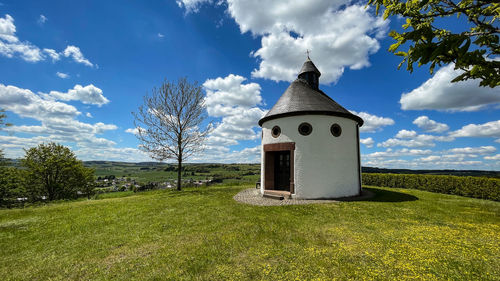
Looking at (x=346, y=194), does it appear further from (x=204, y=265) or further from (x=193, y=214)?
(x=204, y=265)

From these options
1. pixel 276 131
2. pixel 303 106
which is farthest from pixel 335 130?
pixel 276 131

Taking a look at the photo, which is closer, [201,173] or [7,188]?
[7,188]

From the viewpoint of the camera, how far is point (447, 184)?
46.0 ft

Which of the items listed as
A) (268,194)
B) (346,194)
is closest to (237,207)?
(268,194)

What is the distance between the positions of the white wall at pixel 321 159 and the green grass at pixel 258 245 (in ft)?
8.23

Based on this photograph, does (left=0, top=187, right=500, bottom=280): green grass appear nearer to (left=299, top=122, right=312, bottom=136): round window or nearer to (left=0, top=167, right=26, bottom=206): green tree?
(left=299, top=122, right=312, bottom=136): round window

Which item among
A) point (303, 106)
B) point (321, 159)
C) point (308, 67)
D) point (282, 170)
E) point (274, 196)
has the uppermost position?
point (308, 67)

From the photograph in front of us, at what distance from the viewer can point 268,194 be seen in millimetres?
11078

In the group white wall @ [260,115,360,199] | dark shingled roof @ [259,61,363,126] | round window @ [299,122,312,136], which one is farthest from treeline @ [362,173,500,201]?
round window @ [299,122,312,136]

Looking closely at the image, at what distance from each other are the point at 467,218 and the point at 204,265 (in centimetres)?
943

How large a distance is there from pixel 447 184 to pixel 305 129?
13156 millimetres

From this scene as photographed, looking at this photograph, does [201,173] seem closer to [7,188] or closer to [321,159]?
[7,188]

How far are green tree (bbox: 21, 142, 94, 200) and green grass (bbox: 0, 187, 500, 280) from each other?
50.8ft

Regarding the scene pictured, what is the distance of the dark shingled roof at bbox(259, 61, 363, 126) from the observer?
10.6 m
